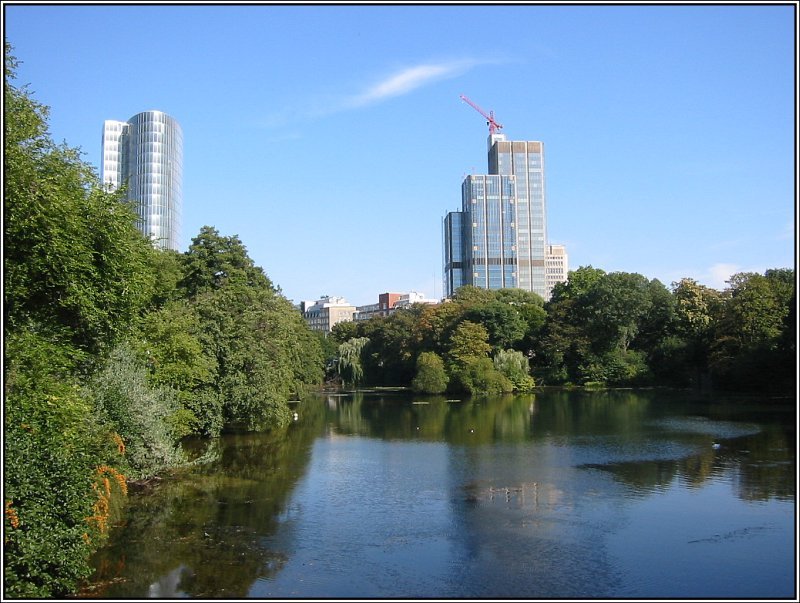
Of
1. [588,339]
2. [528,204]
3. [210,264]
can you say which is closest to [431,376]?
[588,339]

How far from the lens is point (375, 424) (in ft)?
148

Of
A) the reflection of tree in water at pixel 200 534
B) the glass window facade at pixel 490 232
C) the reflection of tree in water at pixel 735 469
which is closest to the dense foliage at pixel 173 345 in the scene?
the reflection of tree in water at pixel 200 534

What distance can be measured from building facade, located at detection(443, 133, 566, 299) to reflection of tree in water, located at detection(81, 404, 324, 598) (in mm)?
128562

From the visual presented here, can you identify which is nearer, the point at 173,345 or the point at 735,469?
the point at 735,469

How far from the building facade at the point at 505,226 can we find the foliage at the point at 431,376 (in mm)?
84077

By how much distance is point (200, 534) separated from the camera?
1894cm

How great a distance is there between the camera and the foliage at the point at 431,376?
71125 millimetres

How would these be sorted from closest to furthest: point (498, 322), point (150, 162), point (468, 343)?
point (468, 343), point (498, 322), point (150, 162)

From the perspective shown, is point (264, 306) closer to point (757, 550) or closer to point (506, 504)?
point (506, 504)

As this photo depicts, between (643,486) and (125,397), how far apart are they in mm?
16189

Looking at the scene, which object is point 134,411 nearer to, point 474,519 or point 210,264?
point 474,519

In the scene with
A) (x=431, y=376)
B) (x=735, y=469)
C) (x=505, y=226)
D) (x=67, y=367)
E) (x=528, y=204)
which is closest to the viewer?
(x=67, y=367)

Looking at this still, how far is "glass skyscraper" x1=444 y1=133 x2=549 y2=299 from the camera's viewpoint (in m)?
156

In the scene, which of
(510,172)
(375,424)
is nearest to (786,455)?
(375,424)
